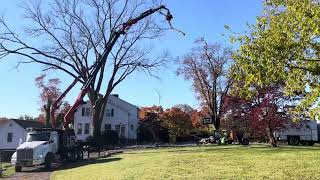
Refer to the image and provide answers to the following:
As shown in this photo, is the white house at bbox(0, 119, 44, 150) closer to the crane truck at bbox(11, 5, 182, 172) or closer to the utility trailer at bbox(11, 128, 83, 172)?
the crane truck at bbox(11, 5, 182, 172)

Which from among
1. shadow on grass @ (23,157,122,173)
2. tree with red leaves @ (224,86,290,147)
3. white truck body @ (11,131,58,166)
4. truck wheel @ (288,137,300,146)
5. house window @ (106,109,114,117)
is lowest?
shadow on grass @ (23,157,122,173)

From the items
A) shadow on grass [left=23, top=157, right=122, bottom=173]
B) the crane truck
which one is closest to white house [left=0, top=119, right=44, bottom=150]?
the crane truck

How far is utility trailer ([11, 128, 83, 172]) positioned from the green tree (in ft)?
66.0

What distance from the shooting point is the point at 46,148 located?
35.7 meters

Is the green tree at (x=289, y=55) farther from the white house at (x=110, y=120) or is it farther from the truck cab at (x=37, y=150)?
the white house at (x=110, y=120)

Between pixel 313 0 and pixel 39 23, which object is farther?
pixel 39 23

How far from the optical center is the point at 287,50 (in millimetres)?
16359

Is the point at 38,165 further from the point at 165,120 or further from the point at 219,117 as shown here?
the point at 165,120

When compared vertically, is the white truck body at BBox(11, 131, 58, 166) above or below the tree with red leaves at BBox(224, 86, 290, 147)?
below

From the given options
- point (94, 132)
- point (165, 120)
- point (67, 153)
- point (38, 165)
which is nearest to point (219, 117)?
point (165, 120)

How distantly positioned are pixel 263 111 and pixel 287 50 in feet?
81.8

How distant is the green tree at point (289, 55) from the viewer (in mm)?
16078

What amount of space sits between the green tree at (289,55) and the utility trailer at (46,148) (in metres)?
20.1

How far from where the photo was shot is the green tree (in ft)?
52.7
